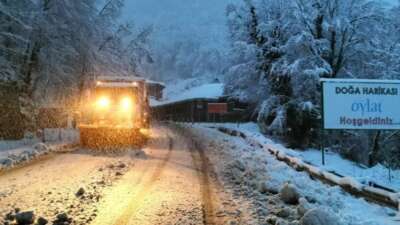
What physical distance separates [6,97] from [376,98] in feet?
60.2

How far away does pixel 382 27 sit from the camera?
1293 inches

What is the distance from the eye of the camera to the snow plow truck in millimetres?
21328

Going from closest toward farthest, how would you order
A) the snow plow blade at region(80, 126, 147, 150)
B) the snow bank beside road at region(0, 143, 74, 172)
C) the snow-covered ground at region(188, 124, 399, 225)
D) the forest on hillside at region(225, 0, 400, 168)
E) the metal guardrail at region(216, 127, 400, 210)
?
1. the snow-covered ground at region(188, 124, 399, 225)
2. the metal guardrail at region(216, 127, 400, 210)
3. the snow bank beside road at region(0, 143, 74, 172)
4. the snow plow blade at region(80, 126, 147, 150)
5. the forest on hillside at region(225, 0, 400, 168)

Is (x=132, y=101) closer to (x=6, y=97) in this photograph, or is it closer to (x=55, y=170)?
(x=6, y=97)

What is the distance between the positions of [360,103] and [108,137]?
1122 centimetres

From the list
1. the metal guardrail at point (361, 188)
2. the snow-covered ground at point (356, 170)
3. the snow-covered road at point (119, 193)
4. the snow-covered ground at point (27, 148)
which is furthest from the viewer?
the snow-covered ground at point (27, 148)

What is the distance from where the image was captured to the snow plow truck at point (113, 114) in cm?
2133

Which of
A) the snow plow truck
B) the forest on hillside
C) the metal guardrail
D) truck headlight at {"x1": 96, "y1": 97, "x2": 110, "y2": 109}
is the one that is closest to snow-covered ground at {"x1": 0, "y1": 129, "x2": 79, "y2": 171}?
the snow plow truck

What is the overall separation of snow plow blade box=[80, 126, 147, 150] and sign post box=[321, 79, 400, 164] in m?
9.41

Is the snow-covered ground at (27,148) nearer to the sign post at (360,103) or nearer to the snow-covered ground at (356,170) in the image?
the snow-covered ground at (356,170)

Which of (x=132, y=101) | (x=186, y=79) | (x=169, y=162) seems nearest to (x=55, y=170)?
(x=169, y=162)

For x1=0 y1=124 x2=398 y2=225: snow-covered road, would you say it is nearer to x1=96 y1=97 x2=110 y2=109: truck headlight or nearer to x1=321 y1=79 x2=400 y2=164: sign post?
x1=321 y1=79 x2=400 y2=164: sign post

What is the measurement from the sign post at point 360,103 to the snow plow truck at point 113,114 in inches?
375

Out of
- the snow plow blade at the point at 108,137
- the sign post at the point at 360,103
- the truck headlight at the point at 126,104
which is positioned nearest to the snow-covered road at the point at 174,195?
the sign post at the point at 360,103
